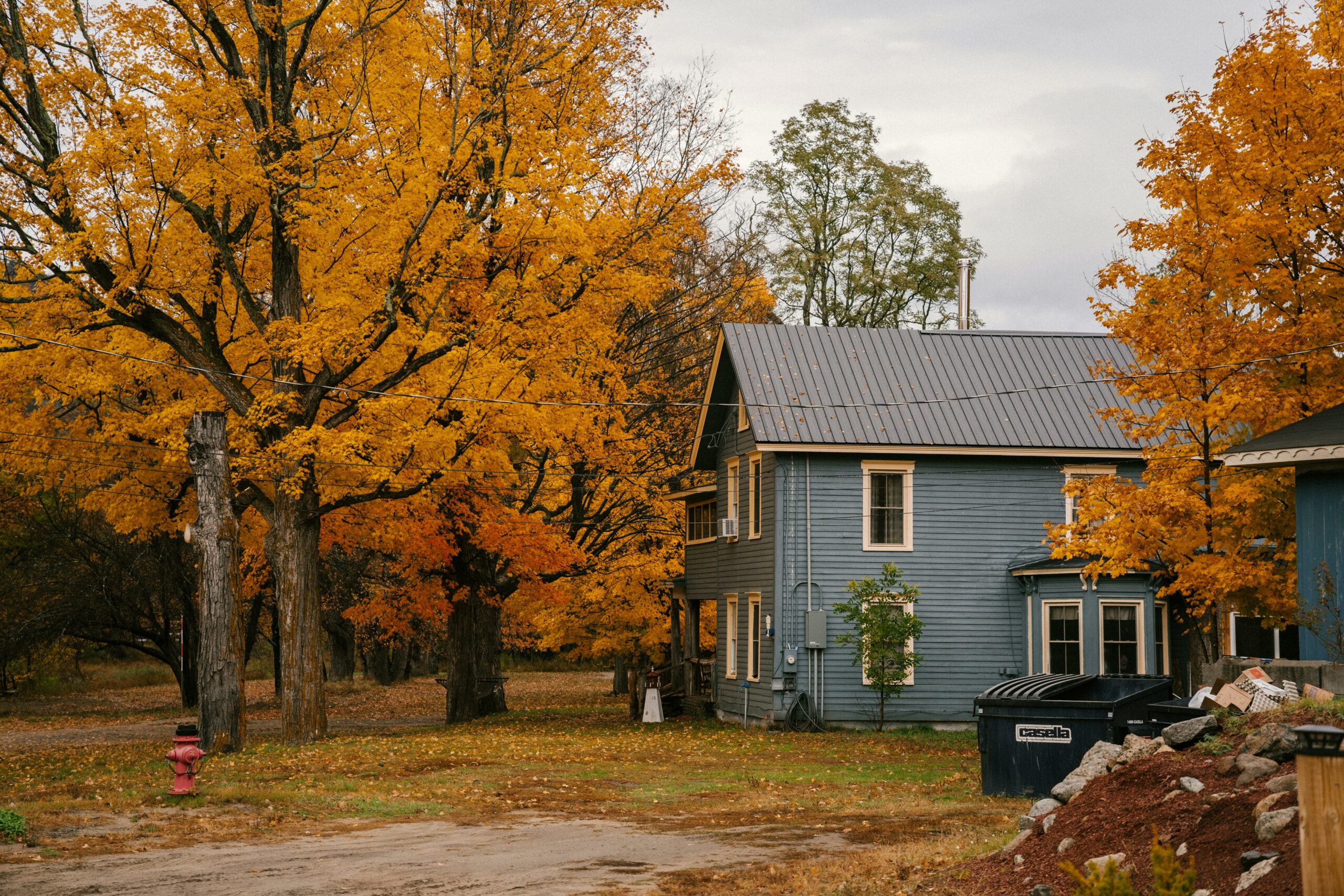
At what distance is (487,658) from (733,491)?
7.97m

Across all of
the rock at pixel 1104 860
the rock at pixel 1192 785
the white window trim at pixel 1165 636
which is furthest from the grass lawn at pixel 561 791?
the white window trim at pixel 1165 636

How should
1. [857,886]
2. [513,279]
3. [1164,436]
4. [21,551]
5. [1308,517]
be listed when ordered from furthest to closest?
[21,551], [1164,436], [513,279], [1308,517], [857,886]

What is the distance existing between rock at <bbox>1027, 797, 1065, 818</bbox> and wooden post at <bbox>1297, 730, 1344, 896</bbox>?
14.3 ft

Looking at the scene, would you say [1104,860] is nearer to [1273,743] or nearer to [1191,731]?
[1273,743]

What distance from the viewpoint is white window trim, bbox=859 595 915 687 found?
84.7 feet

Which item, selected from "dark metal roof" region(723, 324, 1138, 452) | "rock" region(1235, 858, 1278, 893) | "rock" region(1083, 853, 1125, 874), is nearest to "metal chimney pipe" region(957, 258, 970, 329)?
"dark metal roof" region(723, 324, 1138, 452)

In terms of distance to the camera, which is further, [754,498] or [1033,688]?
[754,498]

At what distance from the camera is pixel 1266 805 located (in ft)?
25.9

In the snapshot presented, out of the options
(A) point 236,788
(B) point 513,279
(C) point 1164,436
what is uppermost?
(B) point 513,279

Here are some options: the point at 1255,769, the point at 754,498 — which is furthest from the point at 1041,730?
the point at 754,498

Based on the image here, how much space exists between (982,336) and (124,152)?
19.1 meters

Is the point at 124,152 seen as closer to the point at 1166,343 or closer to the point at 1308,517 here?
the point at 1166,343

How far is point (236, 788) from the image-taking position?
14727mm

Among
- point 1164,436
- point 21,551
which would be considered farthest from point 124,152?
point 21,551
